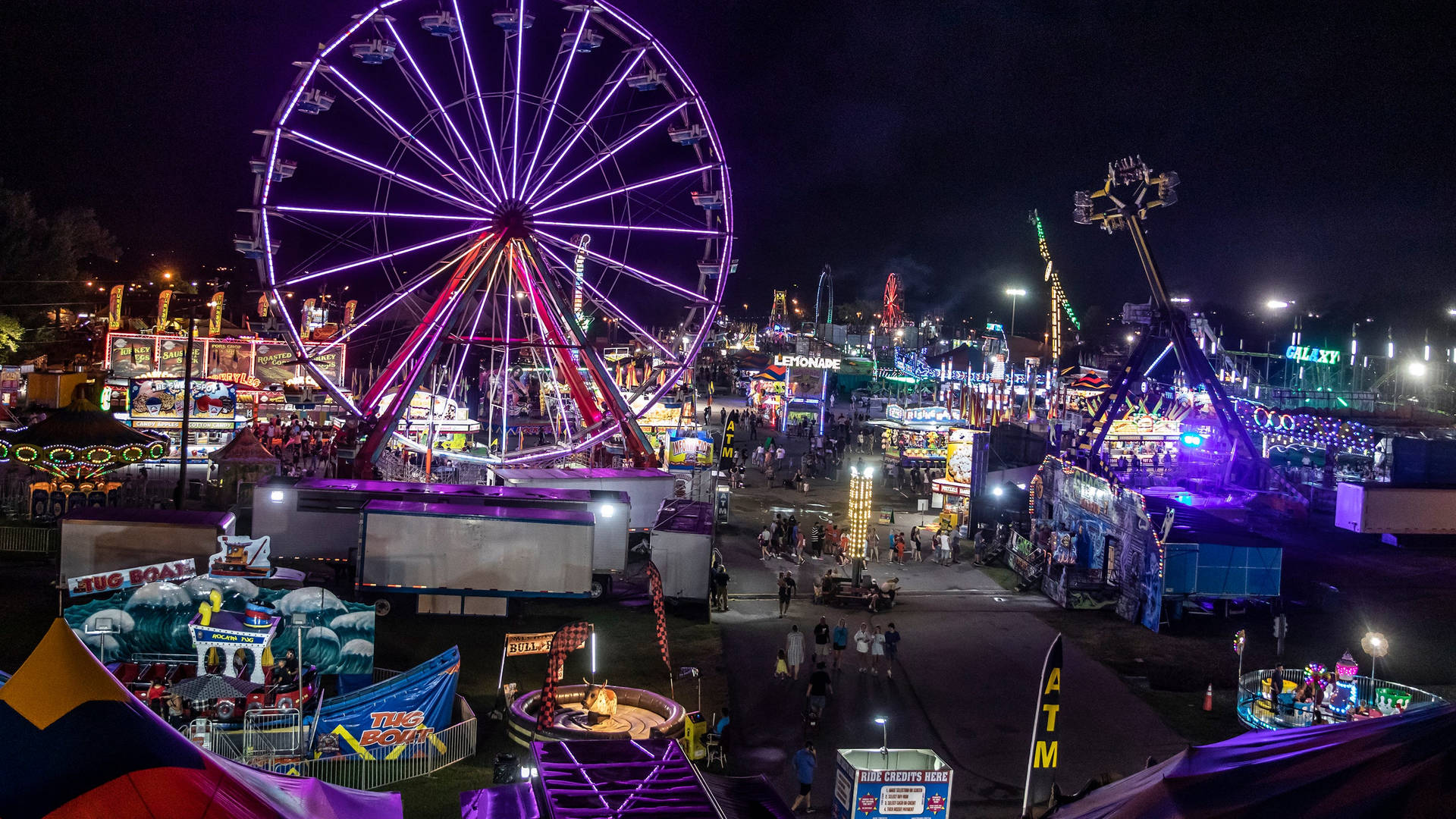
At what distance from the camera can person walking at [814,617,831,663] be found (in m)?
17.2

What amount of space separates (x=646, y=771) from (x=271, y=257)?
65.5 feet

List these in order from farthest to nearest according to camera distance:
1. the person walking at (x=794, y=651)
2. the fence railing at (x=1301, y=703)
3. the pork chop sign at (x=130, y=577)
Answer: the person walking at (x=794, y=651), the pork chop sign at (x=130, y=577), the fence railing at (x=1301, y=703)

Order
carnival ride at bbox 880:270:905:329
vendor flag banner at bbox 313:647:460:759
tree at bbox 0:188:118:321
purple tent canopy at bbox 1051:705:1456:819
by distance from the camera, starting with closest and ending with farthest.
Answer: purple tent canopy at bbox 1051:705:1456:819
vendor flag banner at bbox 313:647:460:759
tree at bbox 0:188:118:321
carnival ride at bbox 880:270:905:329

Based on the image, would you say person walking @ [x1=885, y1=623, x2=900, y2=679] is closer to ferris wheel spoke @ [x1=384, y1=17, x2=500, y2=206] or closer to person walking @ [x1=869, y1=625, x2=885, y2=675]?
person walking @ [x1=869, y1=625, x2=885, y2=675]

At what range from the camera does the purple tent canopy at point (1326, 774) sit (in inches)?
146

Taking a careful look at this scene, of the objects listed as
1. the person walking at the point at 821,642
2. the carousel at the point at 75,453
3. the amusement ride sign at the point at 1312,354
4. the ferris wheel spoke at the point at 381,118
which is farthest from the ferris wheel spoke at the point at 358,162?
the amusement ride sign at the point at 1312,354

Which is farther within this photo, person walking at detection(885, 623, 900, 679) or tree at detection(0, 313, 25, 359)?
tree at detection(0, 313, 25, 359)

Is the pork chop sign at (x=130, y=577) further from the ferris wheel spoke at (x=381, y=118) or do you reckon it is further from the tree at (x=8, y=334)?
the tree at (x=8, y=334)

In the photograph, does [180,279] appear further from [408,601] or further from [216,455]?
[408,601]

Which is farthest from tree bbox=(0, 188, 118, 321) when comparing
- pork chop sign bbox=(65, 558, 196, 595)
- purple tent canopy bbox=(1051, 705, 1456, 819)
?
purple tent canopy bbox=(1051, 705, 1456, 819)

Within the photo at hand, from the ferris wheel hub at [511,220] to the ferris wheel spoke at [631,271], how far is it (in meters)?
0.51

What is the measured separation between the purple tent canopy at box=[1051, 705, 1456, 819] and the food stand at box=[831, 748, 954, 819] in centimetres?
520

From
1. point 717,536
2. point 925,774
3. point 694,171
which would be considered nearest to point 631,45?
point 694,171

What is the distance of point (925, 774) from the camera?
9758 millimetres
